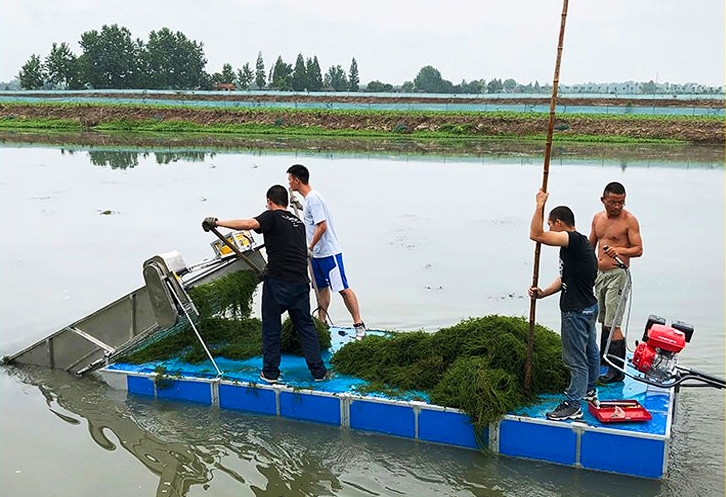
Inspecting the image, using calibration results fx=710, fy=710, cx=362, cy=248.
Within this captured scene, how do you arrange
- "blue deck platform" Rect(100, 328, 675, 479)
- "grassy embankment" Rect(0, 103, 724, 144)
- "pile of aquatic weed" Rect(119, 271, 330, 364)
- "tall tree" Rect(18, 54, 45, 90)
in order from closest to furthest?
"blue deck platform" Rect(100, 328, 675, 479)
"pile of aquatic weed" Rect(119, 271, 330, 364)
"grassy embankment" Rect(0, 103, 724, 144)
"tall tree" Rect(18, 54, 45, 90)

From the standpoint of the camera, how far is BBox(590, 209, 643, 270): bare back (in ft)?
20.1

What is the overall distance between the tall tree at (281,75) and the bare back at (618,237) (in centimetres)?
9196

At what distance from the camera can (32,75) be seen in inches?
3543

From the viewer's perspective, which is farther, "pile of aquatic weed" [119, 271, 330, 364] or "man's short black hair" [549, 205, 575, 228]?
"pile of aquatic weed" [119, 271, 330, 364]

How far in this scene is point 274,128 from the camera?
46.2 meters

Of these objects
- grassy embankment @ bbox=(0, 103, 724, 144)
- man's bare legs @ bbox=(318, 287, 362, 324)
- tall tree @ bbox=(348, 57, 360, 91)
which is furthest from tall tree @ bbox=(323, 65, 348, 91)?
man's bare legs @ bbox=(318, 287, 362, 324)

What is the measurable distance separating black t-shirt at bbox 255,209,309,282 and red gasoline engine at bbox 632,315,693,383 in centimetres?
286

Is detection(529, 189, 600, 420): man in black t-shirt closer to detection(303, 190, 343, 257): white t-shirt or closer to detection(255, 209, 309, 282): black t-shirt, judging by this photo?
detection(255, 209, 309, 282): black t-shirt

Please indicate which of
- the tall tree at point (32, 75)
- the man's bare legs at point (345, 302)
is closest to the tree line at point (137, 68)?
the tall tree at point (32, 75)

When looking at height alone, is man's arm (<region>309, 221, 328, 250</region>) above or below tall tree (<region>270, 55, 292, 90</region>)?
below

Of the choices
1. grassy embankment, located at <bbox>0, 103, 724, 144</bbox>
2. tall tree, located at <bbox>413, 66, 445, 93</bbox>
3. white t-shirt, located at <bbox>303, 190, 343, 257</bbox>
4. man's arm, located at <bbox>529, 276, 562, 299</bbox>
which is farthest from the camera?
tall tree, located at <bbox>413, 66, 445, 93</bbox>

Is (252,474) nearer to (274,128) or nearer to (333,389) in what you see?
(333,389)

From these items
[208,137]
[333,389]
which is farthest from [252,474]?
[208,137]

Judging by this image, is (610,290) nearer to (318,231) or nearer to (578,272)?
(578,272)
